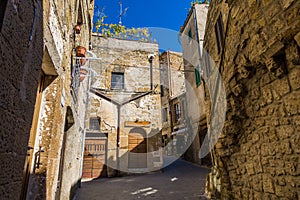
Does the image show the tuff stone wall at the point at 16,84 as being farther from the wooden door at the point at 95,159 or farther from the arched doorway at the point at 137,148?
the arched doorway at the point at 137,148

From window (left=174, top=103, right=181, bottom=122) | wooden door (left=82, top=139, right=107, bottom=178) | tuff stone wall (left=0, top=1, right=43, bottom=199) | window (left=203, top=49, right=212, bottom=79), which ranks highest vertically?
window (left=174, top=103, right=181, bottom=122)

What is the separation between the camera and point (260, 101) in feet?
9.28

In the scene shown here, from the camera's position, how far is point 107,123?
33.5 feet

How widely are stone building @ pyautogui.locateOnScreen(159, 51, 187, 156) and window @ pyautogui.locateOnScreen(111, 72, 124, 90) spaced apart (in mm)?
5905

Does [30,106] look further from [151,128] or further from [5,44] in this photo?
[151,128]

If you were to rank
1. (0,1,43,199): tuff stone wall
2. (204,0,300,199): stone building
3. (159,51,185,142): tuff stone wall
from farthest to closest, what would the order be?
(159,51,185,142): tuff stone wall
(204,0,300,199): stone building
(0,1,43,199): tuff stone wall

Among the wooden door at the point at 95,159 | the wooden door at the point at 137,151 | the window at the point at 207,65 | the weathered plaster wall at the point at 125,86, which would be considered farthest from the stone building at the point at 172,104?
the window at the point at 207,65

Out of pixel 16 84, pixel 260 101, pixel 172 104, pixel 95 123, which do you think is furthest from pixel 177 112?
pixel 16 84

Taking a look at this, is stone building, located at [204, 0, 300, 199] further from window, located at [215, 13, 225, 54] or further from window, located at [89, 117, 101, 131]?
window, located at [89, 117, 101, 131]

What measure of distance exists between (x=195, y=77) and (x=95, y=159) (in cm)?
766

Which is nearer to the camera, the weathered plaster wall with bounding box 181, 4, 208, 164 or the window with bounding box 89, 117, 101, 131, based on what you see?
the window with bounding box 89, 117, 101, 131

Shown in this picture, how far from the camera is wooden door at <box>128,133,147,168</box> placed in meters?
10.0

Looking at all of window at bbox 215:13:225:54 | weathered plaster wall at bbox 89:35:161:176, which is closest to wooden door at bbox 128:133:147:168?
weathered plaster wall at bbox 89:35:161:176

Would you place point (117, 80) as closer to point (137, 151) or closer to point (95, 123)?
point (95, 123)
